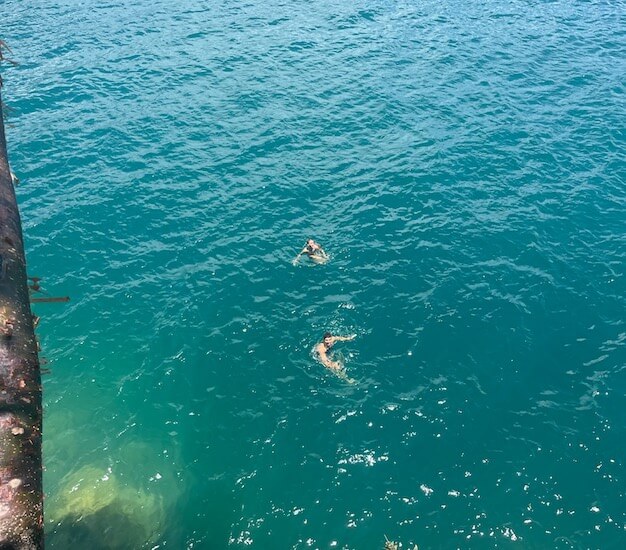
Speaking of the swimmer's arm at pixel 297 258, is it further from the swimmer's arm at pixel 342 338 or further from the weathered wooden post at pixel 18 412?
the weathered wooden post at pixel 18 412

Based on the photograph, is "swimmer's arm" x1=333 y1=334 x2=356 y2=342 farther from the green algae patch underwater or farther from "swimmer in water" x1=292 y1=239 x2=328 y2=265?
the green algae patch underwater

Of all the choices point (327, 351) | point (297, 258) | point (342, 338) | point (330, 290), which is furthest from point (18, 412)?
point (297, 258)

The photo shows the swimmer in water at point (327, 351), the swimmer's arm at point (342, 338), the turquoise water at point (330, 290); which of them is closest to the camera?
the turquoise water at point (330, 290)

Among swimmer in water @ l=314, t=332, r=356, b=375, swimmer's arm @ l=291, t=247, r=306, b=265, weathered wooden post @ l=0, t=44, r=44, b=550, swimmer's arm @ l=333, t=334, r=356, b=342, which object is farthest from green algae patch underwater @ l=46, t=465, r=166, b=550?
weathered wooden post @ l=0, t=44, r=44, b=550

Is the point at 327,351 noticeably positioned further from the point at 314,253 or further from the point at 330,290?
the point at 314,253

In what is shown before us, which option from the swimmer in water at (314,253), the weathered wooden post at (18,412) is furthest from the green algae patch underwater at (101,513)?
the weathered wooden post at (18,412)
